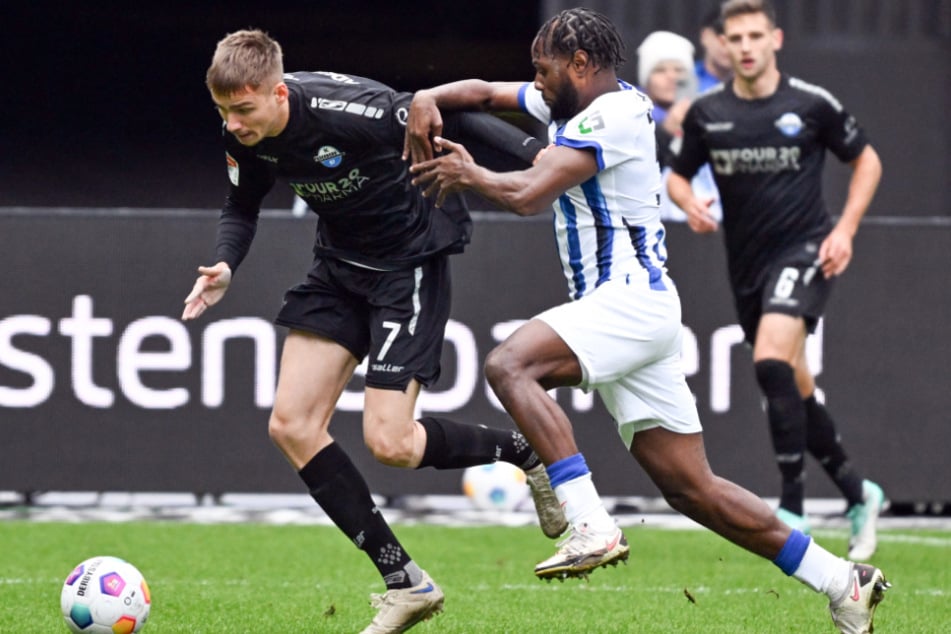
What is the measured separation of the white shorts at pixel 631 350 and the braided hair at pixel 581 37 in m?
0.71

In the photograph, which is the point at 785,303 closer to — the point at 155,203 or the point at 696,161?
the point at 696,161

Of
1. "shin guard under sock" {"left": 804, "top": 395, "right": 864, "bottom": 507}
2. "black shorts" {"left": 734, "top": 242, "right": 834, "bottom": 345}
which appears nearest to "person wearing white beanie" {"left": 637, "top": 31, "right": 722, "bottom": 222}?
"black shorts" {"left": 734, "top": 242, "right": 834, "bottom": 345}

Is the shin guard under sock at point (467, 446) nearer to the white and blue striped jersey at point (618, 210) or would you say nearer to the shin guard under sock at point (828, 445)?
the white and blue striped jersey at point (618, 210)

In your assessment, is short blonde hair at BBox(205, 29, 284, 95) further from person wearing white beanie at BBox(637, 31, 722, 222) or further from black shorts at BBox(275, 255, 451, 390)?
person wearing white beanie at BBox(637, 31, 722, 222)

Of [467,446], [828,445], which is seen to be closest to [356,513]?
[467,446]

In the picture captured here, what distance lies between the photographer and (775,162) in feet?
25.6

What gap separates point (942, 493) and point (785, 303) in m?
1.93

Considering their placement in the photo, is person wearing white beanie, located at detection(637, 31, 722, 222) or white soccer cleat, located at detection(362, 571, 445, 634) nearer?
white soccer cleat, located at detection(362, 571, 445, 634)

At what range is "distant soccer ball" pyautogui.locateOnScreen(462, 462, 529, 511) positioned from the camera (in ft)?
28.2

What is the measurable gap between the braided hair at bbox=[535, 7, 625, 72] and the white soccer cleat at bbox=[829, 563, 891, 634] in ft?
5.94

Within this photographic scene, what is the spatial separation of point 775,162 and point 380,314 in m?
2.73

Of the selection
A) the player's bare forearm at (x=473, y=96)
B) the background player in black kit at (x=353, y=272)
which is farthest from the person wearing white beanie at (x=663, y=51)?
the player's bare forearm at (x=473, y=96)

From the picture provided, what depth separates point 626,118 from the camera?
517 centimetres

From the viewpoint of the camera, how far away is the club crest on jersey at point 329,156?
5.64 meters
